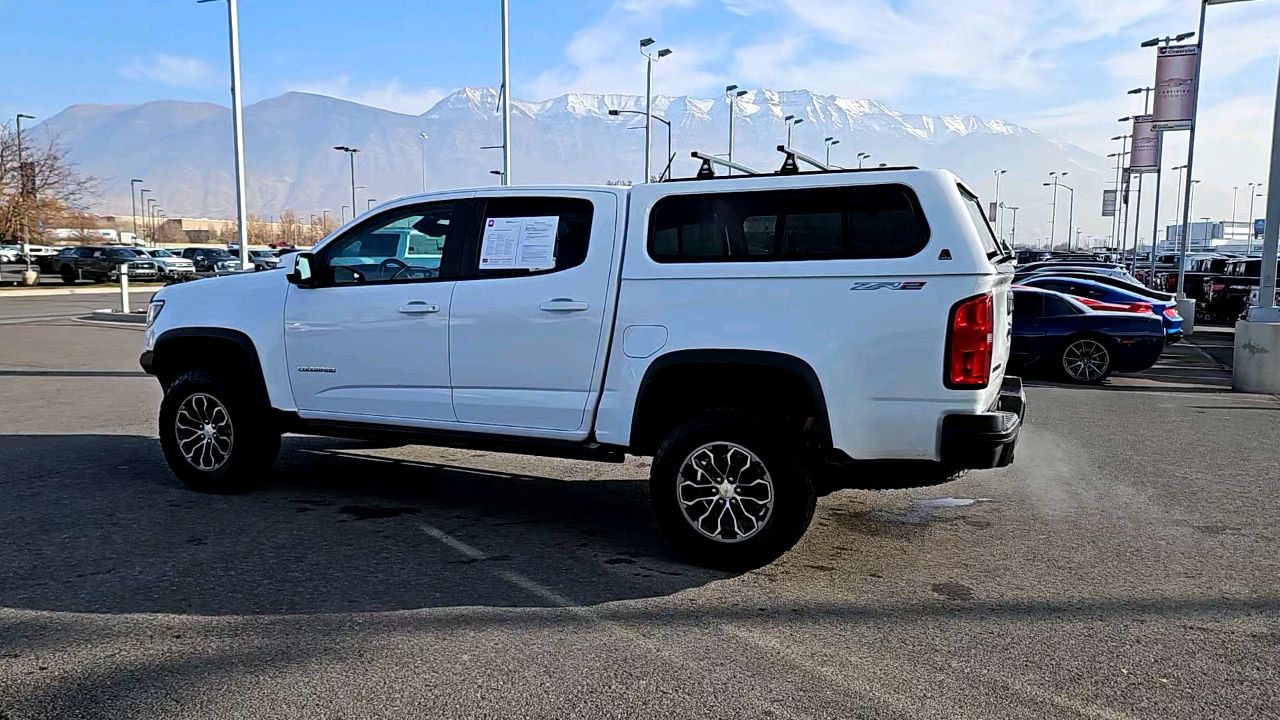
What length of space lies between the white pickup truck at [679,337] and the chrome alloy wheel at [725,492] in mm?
12

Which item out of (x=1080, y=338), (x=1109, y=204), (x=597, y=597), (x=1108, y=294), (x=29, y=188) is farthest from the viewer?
(x=1109, y=204)

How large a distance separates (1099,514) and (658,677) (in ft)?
12.8

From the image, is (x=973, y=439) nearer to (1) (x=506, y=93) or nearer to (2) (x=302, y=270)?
(2) (x=302, y=270)

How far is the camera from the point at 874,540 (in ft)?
19.2

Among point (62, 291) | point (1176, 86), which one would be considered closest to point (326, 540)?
point (1176, 86)

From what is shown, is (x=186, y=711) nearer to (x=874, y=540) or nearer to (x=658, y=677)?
(x=658, y=677)

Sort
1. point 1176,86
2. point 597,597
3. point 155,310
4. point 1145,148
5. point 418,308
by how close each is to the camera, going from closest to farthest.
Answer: point 597,597
point 418,308
point 155,310
point 1176,86
point 1145,148

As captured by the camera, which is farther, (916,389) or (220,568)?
(220,568)

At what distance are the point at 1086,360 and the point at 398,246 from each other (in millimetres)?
11117

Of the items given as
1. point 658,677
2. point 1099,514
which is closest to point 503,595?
point 658,677

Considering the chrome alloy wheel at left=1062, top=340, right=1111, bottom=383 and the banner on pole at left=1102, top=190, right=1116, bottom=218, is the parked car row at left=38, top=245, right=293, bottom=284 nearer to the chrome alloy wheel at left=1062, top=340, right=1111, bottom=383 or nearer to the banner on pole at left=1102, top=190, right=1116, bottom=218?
the chrome alloy wheel at left=1062, top=340, right=1111, bottom=383

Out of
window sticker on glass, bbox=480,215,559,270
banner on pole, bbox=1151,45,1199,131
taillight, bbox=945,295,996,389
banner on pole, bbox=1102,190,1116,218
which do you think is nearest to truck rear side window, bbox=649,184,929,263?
taillight, bbox=945,295,996,389

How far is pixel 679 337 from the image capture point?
5.21 m

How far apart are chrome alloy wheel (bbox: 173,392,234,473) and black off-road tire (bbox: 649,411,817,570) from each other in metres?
3.21
